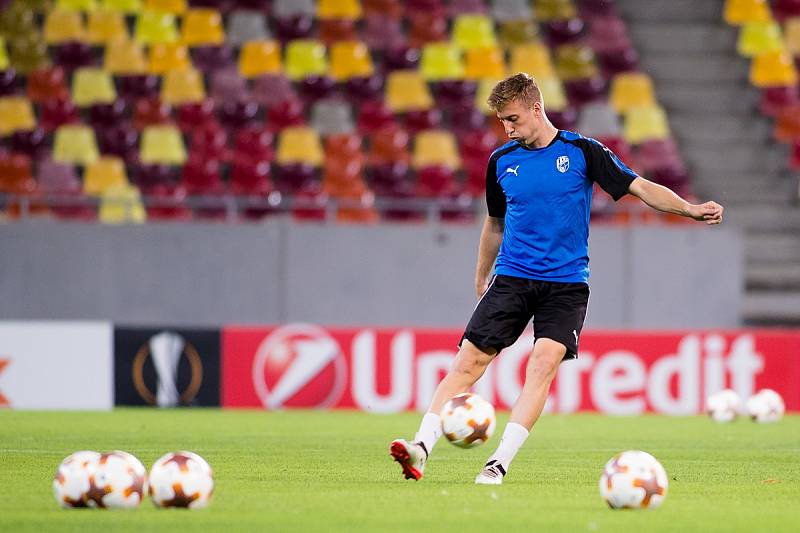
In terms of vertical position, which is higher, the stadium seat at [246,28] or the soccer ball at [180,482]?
the stadium seat at [246,28]

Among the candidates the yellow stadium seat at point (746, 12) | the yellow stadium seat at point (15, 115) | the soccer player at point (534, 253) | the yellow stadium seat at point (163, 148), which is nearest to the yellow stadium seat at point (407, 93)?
the yellow stadium seat at point (163, 148)

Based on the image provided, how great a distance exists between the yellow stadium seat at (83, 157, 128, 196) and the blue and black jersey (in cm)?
1142

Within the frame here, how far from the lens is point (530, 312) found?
794cm

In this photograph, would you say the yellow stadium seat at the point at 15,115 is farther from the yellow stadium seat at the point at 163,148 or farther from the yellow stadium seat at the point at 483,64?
the yellow stadium seat at the point at 483,64

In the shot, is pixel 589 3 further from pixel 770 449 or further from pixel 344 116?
pixel 770 449

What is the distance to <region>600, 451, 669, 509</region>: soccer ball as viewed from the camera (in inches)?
258

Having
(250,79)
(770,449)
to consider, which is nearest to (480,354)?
(770,449)

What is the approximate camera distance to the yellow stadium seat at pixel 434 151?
19.3m

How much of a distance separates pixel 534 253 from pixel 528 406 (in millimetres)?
791

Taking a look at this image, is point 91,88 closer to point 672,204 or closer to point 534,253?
point 534,253

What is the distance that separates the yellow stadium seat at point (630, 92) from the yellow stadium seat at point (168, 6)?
235 inches

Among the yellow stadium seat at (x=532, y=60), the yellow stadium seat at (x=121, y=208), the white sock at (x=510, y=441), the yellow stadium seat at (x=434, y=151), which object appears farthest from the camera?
the yellow stadium seat at (x=532, y=60)

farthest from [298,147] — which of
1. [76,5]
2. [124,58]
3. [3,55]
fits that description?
[3,55]

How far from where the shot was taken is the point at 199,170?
18.7m
